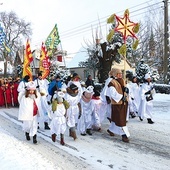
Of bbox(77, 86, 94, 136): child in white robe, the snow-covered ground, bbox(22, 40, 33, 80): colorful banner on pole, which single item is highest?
bbox(22, 40, 33, 80): colorful banner on pole

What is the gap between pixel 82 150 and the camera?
732cm

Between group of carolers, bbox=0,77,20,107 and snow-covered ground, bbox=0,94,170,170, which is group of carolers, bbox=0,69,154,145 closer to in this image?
snow-covered ground, bbox=0,94,170,170

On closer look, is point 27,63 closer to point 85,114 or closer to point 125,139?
point 85,114

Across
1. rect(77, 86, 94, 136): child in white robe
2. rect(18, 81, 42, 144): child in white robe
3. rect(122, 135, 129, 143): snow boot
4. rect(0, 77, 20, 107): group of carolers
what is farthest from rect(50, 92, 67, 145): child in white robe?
rect(0, 77, 20, 107): group of carolers

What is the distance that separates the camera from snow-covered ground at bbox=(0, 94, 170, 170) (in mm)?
5789

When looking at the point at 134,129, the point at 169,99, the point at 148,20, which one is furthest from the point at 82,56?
the point at 134,129

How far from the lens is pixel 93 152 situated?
7.15 meters

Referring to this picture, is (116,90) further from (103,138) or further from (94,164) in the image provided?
(94,164)

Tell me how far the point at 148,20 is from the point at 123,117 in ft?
120

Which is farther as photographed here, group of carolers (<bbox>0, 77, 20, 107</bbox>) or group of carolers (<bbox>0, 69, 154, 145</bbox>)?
group of carolers (<bbox>0, 77, 20, 107</bbox>)

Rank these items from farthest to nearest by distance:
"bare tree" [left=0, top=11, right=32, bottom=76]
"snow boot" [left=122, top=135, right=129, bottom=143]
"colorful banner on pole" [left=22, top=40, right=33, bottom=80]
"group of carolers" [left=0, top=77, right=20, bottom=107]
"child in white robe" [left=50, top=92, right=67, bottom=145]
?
"bare tree" [left=0, top=11, right=32, bottom=76] → "group of carolers" [left=0, top=77, right=20, bottom=107] → "colorful banner on pole" [left=22, top=40, right=33, bottom=80] → "snow boot" [left=122, top=135, right=129, bottom=143] → "child in white robe" [left=50, top=92, right=67, bottom=145]

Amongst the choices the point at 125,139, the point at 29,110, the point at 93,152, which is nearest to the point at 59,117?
the point at 29,110

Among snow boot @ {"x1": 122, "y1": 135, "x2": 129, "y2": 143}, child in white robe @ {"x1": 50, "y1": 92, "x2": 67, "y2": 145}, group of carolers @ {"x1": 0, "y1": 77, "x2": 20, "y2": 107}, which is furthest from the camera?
group of carolers @ {"x1": 0, "y1": 77, "x2": 20, "y2": 107}

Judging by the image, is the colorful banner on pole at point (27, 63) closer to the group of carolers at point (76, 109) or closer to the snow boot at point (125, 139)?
the group of carolers at point (76, 109)
